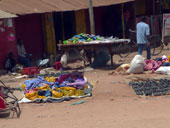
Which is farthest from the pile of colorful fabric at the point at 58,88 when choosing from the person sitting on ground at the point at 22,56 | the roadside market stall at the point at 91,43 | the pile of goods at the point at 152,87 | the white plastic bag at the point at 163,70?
the person sitting on ground at the point at 22,56

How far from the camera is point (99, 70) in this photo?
13.0 metres

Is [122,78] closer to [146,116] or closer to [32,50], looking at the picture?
[146,116]

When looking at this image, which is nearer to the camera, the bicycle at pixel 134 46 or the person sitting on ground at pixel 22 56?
the person sitting on ground at pixel 22 56

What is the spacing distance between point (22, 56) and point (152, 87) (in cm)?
704

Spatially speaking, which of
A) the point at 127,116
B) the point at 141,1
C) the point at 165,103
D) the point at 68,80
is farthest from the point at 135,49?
the point at 127,116

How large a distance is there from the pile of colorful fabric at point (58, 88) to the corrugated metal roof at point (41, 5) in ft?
15.8

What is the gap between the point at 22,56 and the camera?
14.5 metres

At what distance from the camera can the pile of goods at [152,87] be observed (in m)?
8.68

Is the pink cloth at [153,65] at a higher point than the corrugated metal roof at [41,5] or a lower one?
lower

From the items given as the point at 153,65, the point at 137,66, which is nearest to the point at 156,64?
the point at 153,65

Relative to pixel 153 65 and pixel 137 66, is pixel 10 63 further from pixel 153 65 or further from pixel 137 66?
pixel 153 65

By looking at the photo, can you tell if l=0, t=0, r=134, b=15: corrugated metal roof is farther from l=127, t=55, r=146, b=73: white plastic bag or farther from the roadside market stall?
l=127, t=55, r=146, b=73: white plastic bag

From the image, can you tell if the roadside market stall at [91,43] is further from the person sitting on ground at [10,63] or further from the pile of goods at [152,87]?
the pile of goods at [152,87]

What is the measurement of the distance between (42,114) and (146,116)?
2327 millimetres
